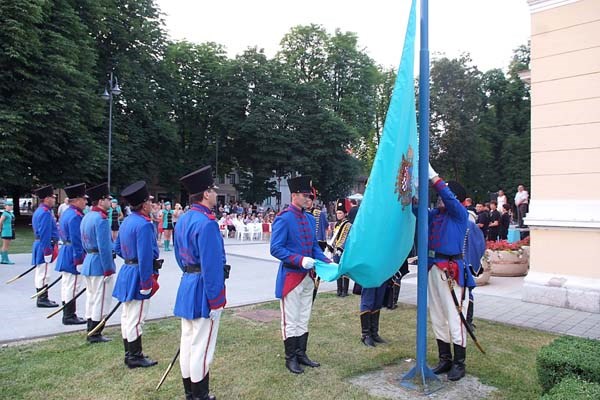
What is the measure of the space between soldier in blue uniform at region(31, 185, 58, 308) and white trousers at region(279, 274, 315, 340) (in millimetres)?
5337

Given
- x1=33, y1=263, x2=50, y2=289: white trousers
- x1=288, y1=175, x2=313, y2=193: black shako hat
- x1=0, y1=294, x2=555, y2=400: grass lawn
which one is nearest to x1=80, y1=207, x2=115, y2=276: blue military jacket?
x1=0, y1=294, x2=555, y2=400: grass lawn

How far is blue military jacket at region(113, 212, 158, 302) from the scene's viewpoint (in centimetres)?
516

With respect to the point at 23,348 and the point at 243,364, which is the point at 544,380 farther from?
the point at 23,348

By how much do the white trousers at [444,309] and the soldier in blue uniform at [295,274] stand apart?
1.32 meters

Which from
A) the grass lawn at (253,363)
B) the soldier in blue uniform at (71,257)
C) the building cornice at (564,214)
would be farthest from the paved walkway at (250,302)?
the building cornice at (564,214)

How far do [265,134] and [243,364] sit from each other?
31620mm

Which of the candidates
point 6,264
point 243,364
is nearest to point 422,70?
point 243,364

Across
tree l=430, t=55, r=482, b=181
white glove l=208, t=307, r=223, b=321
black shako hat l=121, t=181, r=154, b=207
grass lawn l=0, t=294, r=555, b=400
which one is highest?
tree l=430, t=55, r=482, b=181

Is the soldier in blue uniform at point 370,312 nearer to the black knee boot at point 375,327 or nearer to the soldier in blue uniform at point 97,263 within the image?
the black knee boot at point 375,327

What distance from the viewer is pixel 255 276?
12.3m

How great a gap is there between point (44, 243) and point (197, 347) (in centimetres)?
579

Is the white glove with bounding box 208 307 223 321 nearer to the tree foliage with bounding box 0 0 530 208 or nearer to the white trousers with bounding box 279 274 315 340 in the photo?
the white trousers with bounding box 279 274 315 340

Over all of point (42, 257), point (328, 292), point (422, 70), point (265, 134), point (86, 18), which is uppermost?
point (86, 18)

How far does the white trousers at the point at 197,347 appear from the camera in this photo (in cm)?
419
